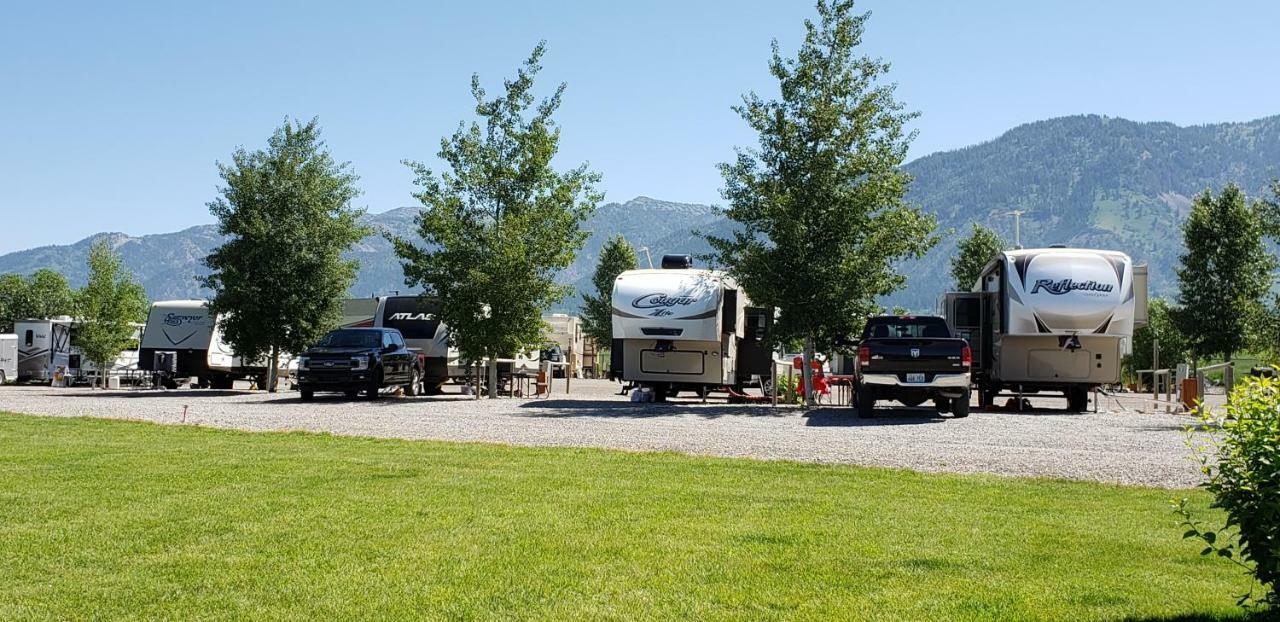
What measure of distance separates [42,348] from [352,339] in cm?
2659

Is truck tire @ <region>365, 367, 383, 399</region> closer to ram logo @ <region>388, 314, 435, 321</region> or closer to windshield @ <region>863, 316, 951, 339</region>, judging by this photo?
ram logo @ <region>388, 314, 435, 321</region>

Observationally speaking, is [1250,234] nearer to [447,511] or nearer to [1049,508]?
[1049,508]

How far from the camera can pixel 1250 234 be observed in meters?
44.9

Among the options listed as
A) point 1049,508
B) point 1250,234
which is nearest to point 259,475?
point 1049,508

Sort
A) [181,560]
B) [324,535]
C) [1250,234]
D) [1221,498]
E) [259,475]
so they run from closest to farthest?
[1221,498], [181,560], [324,535], [259,475], [1250,234]

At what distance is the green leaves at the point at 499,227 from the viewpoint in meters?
29.2

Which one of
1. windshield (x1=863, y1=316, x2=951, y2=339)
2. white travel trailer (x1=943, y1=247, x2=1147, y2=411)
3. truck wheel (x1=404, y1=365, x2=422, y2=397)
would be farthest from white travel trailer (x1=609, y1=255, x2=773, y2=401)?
truck wheel (x1=404, y1=365, x2=422, y2=397)

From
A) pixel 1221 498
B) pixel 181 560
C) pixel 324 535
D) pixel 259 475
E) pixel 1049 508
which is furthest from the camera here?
pixel 259 475

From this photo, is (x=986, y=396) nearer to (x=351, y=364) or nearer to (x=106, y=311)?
(x=351, y=364)

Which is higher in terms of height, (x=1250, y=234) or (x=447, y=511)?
(x=1250, y=234)

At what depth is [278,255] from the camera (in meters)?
33.2

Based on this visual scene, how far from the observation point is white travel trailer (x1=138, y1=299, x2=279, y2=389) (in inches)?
1505

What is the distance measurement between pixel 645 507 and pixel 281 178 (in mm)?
28004

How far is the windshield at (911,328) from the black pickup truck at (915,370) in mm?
1163
